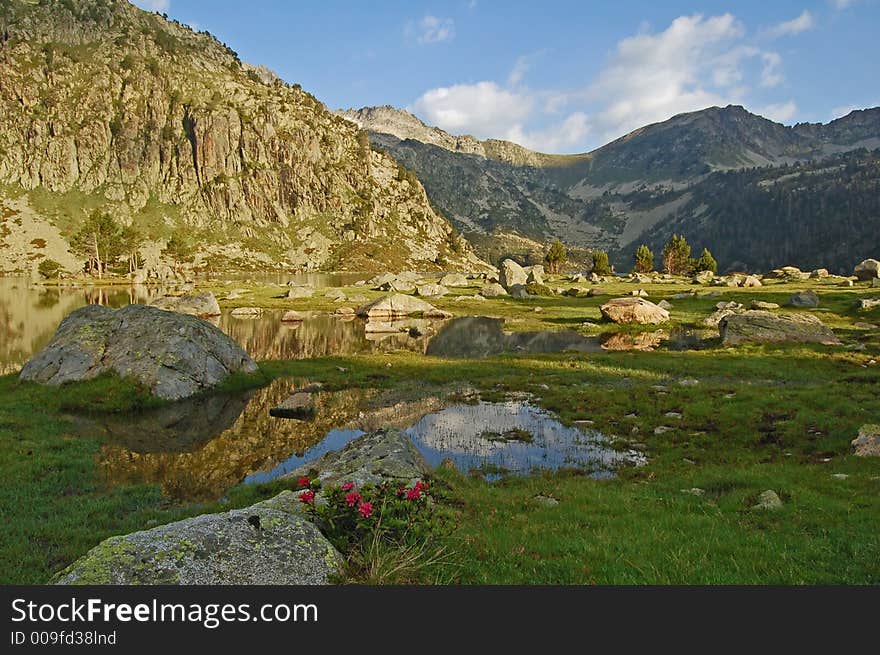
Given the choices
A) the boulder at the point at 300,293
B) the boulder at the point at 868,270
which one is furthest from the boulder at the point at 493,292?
the boulder at the point at 868,270

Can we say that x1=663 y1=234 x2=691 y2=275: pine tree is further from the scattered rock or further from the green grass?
the scattered rock

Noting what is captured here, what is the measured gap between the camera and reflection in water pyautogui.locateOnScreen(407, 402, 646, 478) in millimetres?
20672

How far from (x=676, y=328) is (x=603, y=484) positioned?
4727cm

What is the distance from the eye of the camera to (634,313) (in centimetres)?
6125

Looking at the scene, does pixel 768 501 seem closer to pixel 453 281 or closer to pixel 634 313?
pixel 634 313

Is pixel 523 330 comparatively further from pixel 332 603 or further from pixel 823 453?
pixel 332 603

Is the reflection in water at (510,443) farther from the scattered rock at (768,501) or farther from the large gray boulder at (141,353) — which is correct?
the large gray boulder at (141,353)

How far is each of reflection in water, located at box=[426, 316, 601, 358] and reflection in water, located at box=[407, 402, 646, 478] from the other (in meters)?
18.9

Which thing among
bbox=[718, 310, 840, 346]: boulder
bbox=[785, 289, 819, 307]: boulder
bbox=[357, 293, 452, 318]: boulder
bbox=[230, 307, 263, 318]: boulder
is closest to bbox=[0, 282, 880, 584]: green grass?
bbox=[718, 310, 840, 346]: boulder

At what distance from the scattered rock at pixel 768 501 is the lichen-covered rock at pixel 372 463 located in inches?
367

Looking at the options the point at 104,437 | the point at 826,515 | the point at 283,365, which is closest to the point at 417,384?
the point at 283,365

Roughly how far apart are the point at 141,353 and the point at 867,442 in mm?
36271

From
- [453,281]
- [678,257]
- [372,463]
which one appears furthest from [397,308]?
[678,257]

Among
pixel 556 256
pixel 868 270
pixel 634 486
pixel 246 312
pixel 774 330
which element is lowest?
pixel 634 486
